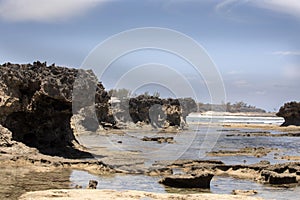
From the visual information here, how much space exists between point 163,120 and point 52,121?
2087 inches

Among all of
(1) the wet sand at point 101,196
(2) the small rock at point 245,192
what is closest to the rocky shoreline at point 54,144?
(2) the small rock at point 245,192

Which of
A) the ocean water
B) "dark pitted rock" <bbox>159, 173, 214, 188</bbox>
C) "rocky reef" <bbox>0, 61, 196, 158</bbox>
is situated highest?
the ocean water

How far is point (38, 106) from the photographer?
24141 millimetres

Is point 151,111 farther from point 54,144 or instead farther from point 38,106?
point 38,106

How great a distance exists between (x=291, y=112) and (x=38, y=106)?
71.2 m

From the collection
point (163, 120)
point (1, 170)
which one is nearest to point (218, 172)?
point (1, 170)

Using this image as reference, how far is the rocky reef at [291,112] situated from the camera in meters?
85.5

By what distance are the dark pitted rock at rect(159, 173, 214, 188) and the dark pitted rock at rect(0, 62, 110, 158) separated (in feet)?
27.8

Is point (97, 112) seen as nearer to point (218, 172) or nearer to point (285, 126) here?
point (218, 172)

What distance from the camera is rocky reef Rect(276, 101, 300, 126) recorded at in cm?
8550

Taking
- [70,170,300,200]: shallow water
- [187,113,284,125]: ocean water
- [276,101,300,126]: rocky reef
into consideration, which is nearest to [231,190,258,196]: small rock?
[70,170,300,200]: shallow water

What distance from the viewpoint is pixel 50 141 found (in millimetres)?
25359

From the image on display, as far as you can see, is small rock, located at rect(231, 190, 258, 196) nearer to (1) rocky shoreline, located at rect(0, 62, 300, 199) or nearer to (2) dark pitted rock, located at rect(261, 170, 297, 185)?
(1) rocky shoreline, located at rect(0, 62, 300, 199)

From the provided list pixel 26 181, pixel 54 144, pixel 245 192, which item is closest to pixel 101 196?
pixel 26 181
